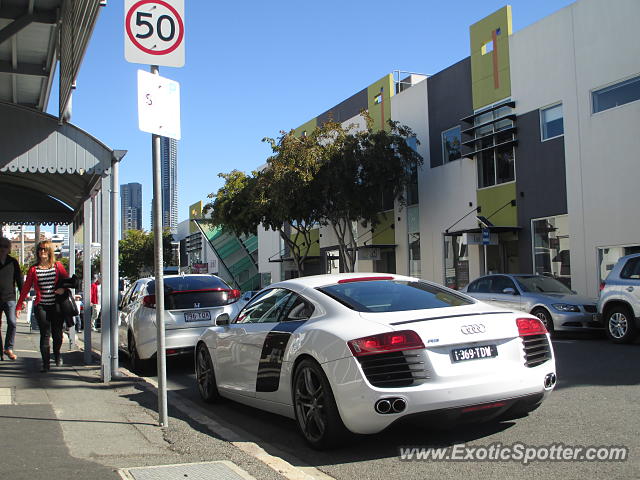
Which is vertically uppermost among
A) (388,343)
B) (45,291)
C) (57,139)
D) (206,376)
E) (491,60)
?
(491,60)

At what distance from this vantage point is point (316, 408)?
16.7 ft

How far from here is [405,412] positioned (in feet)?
15.2

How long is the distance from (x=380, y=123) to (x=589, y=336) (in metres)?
18.7

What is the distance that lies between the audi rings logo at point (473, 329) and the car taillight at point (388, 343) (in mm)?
399

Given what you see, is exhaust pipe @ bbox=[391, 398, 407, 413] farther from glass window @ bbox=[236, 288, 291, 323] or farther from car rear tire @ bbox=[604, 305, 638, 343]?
car rear tire @ bbox=[604, 305, 638, 343]

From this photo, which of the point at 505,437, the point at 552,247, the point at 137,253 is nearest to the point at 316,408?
the point at 505,437

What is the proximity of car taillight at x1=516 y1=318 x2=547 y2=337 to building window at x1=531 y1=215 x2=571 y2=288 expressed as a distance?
16180 millimetres

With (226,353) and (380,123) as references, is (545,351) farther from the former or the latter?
(380,123)

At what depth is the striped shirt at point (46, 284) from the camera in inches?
351

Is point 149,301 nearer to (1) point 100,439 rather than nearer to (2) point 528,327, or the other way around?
(1) point 100,439

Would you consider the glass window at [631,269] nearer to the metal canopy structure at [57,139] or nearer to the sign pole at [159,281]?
the metal canopy structure at [57,139]

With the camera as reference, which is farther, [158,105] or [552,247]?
[552,247]

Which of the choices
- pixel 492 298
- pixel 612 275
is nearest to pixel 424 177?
pixel 492 298

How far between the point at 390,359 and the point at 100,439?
2.54 metres
